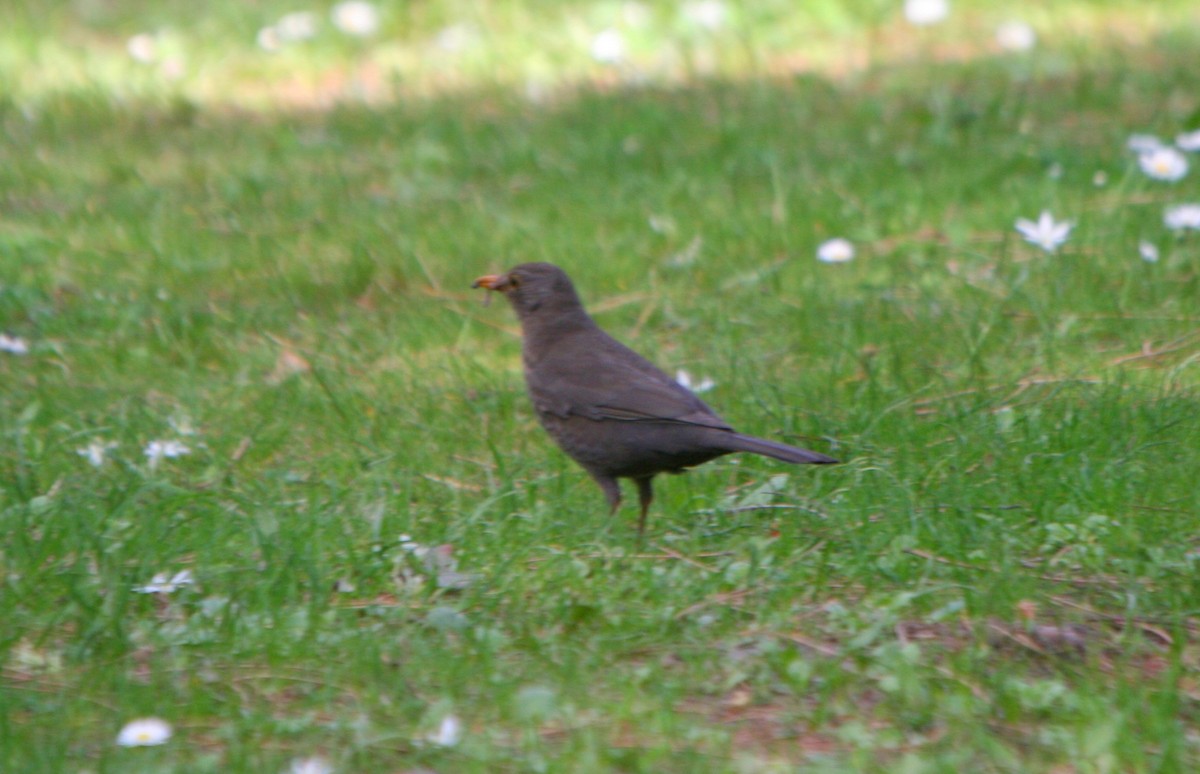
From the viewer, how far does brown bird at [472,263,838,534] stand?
3.95 metres

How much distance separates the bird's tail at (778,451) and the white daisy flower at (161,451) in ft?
5.66

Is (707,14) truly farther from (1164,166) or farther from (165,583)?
(165,583)

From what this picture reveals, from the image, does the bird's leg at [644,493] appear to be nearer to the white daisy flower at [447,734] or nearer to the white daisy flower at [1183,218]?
the white daisy flower at [447,734]

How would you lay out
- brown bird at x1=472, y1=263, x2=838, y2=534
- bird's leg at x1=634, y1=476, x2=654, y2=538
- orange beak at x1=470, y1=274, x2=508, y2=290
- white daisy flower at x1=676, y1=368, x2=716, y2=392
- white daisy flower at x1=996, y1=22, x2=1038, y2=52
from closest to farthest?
brown bird at x1=472, y1=263, x2=838, y2=534, bird's leg at x1=634, y1=476, x2=654, y2=538, orange beak at x1=470, y1=274, x2=508, y2=290, white daisy flower at x1=676, y1=368, x2=716, y2=392, white daisy flower at x1=996, y1=22, x2=1038, y2=52

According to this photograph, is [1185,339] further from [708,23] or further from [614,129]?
[708,23]

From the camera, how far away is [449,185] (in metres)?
7.14

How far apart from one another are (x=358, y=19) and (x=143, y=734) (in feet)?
23.4

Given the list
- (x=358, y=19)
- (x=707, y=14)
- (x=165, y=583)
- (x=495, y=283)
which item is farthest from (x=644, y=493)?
(x=358, y=19)

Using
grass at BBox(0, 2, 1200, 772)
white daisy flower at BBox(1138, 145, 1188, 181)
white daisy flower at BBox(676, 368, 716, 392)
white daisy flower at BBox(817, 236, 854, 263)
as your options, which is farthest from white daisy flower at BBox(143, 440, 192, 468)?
white daisy flower at BBox(1138, 145, 1188, 181)

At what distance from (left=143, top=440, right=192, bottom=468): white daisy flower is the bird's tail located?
172cm

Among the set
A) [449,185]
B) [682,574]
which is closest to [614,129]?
[449,185]

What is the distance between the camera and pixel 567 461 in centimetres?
467

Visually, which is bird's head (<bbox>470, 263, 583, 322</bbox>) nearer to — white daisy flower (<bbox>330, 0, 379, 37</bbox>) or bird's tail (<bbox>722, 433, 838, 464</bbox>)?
bird's tail (<bbox>722, 433, 838, 464</bbox>)

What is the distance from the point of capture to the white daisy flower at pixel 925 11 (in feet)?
29.5
